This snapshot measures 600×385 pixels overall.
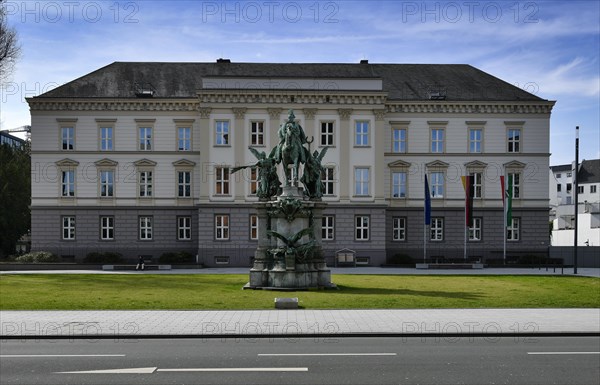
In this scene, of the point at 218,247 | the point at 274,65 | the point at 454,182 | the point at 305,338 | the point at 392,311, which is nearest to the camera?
the point at 305,338

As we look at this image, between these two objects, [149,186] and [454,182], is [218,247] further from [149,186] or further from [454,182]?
[454,182]

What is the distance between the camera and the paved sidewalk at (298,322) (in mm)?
16656

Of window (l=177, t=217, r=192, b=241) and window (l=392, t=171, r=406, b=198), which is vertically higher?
window (l=392, t=171, r=406, b=198)

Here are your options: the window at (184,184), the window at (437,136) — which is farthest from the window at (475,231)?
the window at (184,184)

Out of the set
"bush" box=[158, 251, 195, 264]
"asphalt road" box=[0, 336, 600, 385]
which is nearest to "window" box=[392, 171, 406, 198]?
"bush" box=[158, 251, 195, 264]

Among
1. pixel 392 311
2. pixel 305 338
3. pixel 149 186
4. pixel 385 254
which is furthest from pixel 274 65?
pixel 305 338

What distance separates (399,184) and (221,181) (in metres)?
15.6

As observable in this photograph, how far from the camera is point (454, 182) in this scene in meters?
56.8

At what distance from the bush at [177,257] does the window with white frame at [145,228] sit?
12.6ft

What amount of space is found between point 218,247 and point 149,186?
8.75 meters

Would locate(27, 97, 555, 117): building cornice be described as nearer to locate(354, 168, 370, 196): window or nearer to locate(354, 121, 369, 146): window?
locate(354, 121, 369, 146): window

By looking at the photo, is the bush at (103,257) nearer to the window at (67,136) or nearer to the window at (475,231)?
the window at (67,136)

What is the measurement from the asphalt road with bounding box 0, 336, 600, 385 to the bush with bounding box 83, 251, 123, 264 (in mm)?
36917

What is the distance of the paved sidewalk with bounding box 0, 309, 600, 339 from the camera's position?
16656 millimetres
